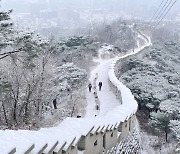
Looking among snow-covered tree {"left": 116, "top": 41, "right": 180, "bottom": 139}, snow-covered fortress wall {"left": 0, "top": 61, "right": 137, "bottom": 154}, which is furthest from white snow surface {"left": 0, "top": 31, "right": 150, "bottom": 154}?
snow-covered tree {"left": 116, "top": 41, "right": 180, "bottom": 139}

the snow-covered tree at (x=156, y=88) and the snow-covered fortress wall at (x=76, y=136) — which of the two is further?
the snow-covered tree at (x=156, y=88)

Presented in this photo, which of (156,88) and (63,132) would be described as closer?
(63,132)

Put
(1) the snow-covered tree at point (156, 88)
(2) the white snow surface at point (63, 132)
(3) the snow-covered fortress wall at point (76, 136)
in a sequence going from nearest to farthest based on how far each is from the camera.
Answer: (2) the white snow surface at point (63, 132) < (3) the snow-covered fortress wall at point (76, 136) < (1) the snow-covered tree at point (156, 88)

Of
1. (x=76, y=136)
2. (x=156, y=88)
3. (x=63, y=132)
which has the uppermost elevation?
(x=63, y=132)

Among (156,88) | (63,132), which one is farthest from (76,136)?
(156,88)

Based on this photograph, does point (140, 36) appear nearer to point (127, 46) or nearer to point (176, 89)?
point (127, 46)

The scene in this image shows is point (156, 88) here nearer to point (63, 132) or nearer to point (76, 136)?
point (76, 136)

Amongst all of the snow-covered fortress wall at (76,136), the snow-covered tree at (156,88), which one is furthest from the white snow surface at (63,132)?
the snow-covered tree at (156,88)

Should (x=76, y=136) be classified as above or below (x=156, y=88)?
above

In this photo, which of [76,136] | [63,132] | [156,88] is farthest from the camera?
[156,88]

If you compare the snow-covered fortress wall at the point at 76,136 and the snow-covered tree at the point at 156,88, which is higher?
the snow-covered fortress wall at the point at 76,136

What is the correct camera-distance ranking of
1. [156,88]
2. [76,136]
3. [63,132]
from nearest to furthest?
[63,132]
[76,136]
[156,88]

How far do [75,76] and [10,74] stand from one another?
700cm

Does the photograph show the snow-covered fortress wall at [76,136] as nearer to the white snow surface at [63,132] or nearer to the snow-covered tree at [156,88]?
Result: the white snow surface at [63,132]
